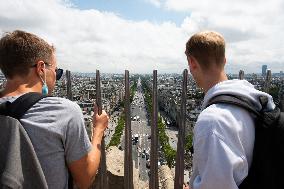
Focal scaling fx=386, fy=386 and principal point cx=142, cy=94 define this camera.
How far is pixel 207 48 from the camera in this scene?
8.34 ft

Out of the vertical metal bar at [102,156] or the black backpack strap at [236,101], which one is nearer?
the black backpack strap at [236,101]

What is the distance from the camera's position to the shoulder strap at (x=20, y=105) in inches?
87.7

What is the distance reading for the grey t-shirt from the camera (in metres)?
2.29

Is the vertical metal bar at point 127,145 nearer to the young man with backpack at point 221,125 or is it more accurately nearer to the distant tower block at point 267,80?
the young man with backpack at point 221,125

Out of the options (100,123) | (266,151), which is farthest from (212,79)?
(100,123)

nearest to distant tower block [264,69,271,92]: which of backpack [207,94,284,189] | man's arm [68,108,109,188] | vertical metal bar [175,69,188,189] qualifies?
vertical metal bar [175,69,188,189]

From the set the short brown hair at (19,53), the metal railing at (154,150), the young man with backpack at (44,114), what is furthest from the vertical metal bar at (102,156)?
the short brown hair at (19,53)

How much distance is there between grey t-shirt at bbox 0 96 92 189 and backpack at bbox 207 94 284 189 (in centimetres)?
91

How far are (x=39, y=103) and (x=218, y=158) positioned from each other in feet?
3.66

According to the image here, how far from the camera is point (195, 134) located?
2352mm

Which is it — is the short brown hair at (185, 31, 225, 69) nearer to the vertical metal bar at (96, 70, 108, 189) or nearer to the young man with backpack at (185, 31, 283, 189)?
the young man with backpack at (185, 31, 283, 189)

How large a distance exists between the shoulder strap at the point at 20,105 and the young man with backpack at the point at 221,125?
1.00 m

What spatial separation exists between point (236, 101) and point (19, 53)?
139 centimetres

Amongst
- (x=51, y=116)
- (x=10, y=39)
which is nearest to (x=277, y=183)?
(x=51, y=116)
